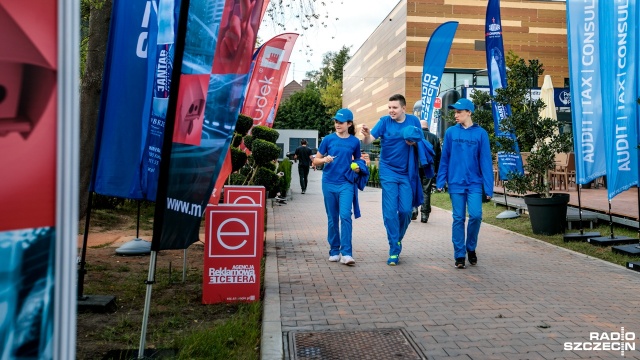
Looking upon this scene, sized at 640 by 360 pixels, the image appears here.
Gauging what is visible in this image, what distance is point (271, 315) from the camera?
5.30 m

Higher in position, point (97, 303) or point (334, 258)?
point (334, 258)

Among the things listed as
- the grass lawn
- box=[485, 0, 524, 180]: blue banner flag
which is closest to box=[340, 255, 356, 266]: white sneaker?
the grass lawn

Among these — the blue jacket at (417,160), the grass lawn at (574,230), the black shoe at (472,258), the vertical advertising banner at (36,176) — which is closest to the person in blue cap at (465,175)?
the black shoe at (472,258)

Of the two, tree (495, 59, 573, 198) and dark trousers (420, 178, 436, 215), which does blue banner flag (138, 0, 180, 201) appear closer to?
tree (495, 59, 573, 198)

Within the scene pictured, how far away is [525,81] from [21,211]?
1131 cm

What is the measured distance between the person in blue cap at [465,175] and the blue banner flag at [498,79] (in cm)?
386

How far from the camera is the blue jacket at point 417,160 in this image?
26.2 ft

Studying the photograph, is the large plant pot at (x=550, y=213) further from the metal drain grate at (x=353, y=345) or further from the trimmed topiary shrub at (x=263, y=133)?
the metal drain grate at (x=353, y=345)

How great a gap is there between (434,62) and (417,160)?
10501 millimetres

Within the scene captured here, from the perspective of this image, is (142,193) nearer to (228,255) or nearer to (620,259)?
(228,255)

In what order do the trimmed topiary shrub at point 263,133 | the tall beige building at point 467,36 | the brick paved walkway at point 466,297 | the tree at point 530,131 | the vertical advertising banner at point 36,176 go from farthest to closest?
the tall beige building at point 467,36 < the trimmed topiary shrub at point 263,133 < the tree at point 530,131 < the brick paved walkway at point 466,297 < the vertical advertising banner at point 36,176

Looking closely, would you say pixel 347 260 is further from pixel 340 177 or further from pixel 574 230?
pixel 574 230

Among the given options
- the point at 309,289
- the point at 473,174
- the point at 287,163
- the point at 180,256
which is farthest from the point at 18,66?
the point at 287,163

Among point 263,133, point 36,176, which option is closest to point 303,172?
point 263,133
